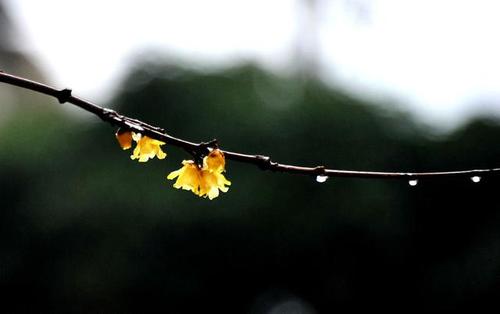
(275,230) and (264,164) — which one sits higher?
(275,230)

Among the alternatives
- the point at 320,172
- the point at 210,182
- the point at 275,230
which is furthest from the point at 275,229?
the point at 320,172

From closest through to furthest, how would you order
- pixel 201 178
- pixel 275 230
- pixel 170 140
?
pixel 170 140, pixel 201 178, pixel 275 230

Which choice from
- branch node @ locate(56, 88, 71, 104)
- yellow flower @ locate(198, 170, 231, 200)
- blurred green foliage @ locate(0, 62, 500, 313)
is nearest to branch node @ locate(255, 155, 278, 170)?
yellow flower @ locate(198, 170, 231, 200)

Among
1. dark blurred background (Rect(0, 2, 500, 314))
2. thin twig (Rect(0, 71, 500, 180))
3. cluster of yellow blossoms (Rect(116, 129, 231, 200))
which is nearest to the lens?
thin twig (Rect(0, 71, 500, 180))

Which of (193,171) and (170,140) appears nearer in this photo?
(170,140)

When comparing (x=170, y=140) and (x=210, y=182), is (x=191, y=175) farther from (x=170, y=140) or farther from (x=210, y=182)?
(x=170, y=140)

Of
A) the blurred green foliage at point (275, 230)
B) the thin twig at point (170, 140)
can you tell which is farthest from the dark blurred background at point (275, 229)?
the thin twig at point (170, 140)

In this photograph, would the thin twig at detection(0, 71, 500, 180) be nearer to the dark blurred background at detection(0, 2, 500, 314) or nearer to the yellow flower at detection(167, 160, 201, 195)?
the yellow flower at detection(167, 160, 201, 195)

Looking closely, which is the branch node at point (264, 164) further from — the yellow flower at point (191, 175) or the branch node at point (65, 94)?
the branch node at point (65, 94)

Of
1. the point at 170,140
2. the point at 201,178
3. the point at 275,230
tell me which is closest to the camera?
the point at 170,140

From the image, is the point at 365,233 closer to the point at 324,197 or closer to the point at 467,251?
the point at 324,197
